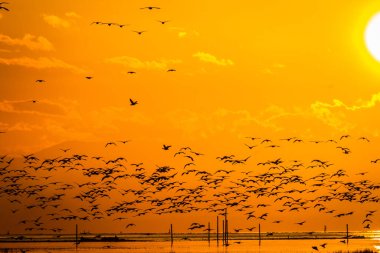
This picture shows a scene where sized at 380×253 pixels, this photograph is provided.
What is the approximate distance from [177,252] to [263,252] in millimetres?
11005

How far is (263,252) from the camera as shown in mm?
98312

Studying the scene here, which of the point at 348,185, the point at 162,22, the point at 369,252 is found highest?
the point at 162,22

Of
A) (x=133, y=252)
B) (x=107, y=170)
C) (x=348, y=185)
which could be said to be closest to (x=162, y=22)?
(x=107, y=170)

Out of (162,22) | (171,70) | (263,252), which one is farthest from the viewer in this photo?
(263,252)

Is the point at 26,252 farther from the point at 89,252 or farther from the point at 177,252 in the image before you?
the point at 177,252

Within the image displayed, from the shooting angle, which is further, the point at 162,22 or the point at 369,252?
the point at 369,252

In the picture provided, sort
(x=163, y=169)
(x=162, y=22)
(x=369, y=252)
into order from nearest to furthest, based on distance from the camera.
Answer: (x=162, y=22)
(x=163, y=169)
(x=369, y=252)

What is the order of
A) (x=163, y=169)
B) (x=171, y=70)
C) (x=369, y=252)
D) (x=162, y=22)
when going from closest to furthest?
(x=162, y=22)
(x=171, y=70)
(x=163, y=169)
(x=369, y=252)

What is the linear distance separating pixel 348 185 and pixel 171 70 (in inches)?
1550

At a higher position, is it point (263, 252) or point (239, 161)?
point (239, 161)

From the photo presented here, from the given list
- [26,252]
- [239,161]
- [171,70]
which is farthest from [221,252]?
[171,70]

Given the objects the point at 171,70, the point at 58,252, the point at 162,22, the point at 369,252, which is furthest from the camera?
the point at 58,252

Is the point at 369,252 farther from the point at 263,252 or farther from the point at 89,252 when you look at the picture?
the point at 89,252

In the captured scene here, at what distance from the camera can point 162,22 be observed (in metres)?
45.5
